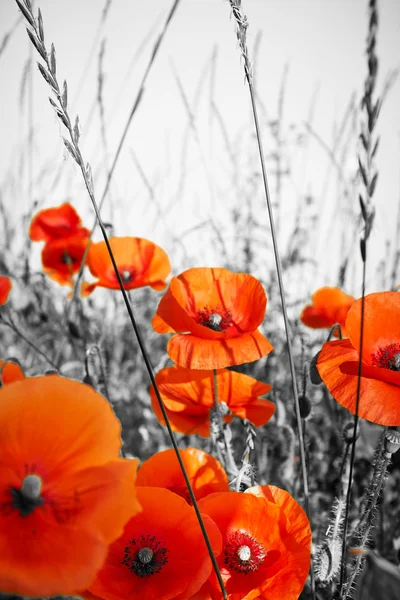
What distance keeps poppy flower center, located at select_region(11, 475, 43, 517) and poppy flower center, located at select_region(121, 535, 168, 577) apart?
0.16m

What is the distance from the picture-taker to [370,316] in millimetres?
739

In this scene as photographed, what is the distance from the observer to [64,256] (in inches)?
71.9

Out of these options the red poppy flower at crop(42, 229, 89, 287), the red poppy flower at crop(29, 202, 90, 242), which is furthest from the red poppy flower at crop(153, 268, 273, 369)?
the red poppy flower at crop(29, 202, 90, 242)

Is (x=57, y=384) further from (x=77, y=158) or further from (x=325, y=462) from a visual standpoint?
(x=325, y=462)

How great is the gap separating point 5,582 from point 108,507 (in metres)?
0.09

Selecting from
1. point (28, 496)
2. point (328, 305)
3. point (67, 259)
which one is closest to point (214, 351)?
point (28, 496)

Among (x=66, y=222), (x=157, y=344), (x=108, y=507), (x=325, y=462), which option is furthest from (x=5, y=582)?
(x=157, y=344)

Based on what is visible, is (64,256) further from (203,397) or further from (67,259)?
(203,397)

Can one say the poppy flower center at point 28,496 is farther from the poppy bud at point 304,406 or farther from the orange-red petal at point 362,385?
the poppy bud at point 304,406

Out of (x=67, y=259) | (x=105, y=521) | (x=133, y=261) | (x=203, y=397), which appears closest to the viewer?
(x=105, y=521)

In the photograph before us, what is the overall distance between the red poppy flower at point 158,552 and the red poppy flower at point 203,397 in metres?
0.27

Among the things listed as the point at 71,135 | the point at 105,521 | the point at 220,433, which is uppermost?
the point at 71,135

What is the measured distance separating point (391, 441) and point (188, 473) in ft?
0.81

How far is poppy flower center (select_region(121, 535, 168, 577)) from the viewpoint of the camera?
0.58 metres
